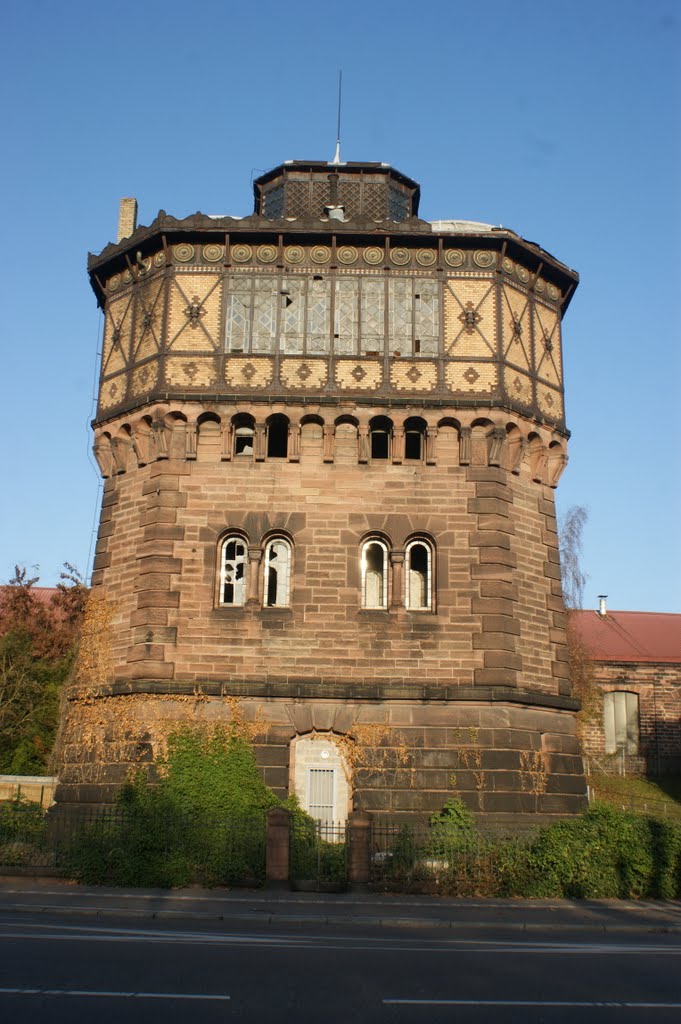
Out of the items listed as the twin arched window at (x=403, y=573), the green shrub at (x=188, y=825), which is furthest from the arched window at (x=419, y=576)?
the green shrub at (x=188, y=825)

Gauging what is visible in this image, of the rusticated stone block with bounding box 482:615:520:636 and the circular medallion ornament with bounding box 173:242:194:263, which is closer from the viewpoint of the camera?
the rusticated stone block with bounding box 482:615:520:636

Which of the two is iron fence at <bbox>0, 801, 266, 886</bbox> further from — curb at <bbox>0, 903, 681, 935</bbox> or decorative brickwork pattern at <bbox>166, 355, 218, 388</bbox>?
decorative brickwork pattern at <bbox>166, 355, 218, 388</bbox>

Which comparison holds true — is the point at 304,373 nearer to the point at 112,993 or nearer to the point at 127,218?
the point at 127,218

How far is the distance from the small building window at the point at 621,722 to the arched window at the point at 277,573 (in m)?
24.2

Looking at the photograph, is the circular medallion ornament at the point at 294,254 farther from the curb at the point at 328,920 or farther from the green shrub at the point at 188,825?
the curb at the point at 328,920

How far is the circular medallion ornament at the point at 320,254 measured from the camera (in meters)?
24.8

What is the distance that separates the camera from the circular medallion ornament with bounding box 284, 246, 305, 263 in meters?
24.8

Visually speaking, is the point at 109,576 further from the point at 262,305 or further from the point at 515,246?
the point at 515,246

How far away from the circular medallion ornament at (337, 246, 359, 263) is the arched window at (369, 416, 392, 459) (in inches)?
154

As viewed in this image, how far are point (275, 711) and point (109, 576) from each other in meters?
5.20

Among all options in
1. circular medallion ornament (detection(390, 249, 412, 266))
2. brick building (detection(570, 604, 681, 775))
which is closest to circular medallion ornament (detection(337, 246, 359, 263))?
circular medallion ornament (detection(390, 249, 412, 266))

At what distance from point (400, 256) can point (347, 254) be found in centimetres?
123

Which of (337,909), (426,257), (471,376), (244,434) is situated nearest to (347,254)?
(426,257)

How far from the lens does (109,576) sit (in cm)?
2419
